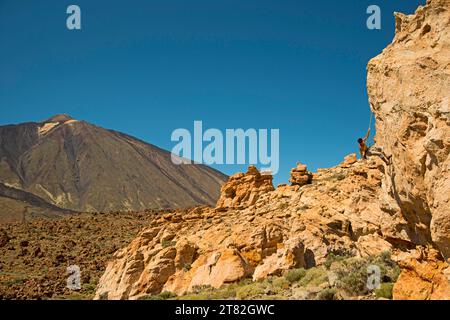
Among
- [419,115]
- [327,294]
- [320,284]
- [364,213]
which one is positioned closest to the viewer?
[419,115]

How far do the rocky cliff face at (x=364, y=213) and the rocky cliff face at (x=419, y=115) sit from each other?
0.02 meters

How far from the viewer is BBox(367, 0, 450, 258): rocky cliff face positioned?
7.17 metres

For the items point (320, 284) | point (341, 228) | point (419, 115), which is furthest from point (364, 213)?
point (419, 115)

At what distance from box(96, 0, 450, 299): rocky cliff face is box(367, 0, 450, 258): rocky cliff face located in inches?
0.8

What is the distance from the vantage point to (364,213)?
59.6 ft

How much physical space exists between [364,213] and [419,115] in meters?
11.1

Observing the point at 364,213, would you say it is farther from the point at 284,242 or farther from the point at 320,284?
the point at 320,284

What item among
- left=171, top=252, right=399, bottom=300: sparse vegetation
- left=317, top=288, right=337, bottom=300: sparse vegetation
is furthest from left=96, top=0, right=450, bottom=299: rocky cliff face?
left=317, top=288, right=337, bottom=300: sparse vegetation

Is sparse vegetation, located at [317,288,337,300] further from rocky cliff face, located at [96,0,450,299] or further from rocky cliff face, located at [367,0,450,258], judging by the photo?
rocky cliff face, located at [367,0,450,258]

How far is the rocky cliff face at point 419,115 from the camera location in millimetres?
7168

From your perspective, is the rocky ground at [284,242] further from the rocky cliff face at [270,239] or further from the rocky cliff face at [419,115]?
the rocky cliff face at [419,115]

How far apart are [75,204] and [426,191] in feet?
620

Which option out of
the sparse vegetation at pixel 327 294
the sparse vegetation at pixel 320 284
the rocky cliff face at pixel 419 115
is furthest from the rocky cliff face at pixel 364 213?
the sparse vegetation at pixel 327 294
